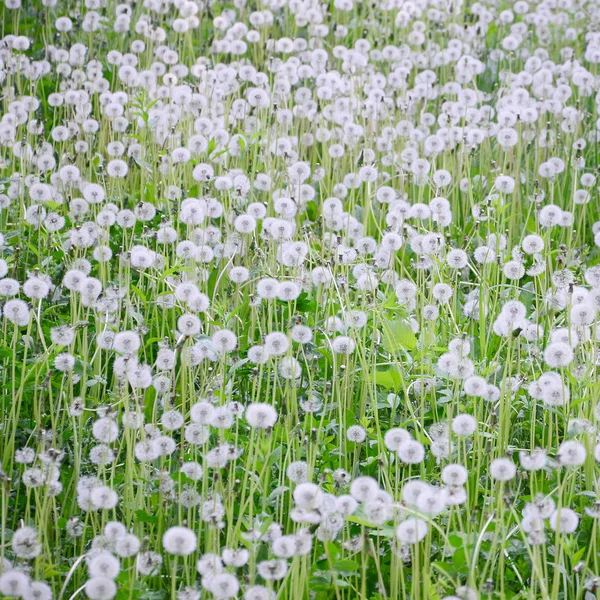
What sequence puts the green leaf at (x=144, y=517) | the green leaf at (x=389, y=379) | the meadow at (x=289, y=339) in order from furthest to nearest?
the green leaf at (x=389, y=379), the green leaf at (x=144, y=517), the meadow at (x=289, y=339)

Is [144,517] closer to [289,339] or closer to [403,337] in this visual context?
[289,339]

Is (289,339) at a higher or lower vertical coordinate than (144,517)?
higher

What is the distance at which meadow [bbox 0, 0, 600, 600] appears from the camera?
1890mm

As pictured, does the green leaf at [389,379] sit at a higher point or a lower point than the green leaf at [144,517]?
higher

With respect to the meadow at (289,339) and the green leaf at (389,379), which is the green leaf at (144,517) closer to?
the meadow at (289,339)

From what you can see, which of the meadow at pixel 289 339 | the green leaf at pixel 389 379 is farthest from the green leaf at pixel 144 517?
the green leaf at pixel 389 379

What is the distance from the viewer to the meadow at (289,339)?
1.89 meters

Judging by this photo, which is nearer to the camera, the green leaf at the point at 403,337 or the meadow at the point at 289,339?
the meadow at the point at 289,339

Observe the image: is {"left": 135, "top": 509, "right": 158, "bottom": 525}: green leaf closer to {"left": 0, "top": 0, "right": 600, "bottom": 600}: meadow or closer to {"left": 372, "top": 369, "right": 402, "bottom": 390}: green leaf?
{"left": 0, "top": 0, "right": 600, "bottom": 600}: meadow

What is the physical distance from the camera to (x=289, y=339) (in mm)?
2377

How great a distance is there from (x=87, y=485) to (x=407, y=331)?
1063mm

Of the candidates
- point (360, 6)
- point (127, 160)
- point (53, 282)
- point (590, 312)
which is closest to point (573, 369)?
point (590, 312)

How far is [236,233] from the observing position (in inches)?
125

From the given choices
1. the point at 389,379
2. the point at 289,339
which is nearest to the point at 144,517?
the point at 289,339
